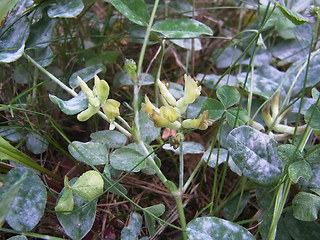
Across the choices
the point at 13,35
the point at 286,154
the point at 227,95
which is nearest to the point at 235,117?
the point at 227,95

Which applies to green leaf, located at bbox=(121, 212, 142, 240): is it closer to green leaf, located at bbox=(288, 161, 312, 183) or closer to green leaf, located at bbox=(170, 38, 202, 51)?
green leaf, located at bbox=(288, 161, 312, 183)

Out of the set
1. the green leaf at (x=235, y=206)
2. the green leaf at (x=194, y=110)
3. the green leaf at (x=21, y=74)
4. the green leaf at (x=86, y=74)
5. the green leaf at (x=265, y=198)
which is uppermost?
the green leaf at (x=86, y=74)

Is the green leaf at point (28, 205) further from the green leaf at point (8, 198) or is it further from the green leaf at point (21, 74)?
the green leaf at point (21, 74)

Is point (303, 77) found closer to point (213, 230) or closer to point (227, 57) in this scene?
point (227, 57)

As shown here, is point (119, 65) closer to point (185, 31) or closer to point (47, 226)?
point (185, 31)

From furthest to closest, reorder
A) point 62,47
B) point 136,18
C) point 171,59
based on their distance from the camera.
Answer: point 171,59, point 62,47, point 136,18

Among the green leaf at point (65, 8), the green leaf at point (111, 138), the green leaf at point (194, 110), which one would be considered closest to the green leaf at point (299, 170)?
the green leaf at point (194, 110)

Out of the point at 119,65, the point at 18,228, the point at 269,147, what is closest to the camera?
the point at 18,228

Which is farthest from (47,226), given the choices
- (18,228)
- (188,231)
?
(188,231)
